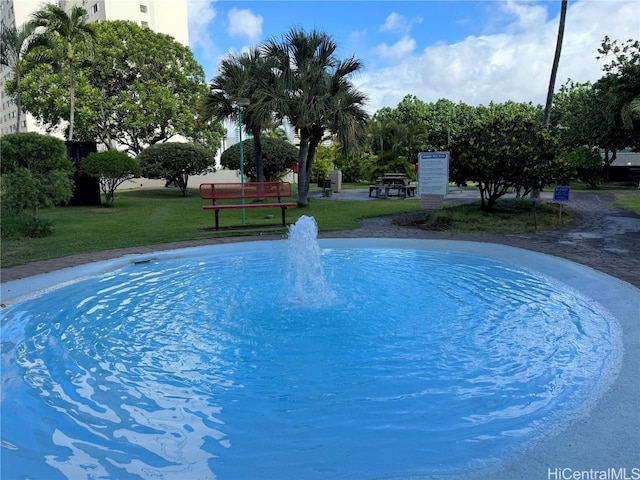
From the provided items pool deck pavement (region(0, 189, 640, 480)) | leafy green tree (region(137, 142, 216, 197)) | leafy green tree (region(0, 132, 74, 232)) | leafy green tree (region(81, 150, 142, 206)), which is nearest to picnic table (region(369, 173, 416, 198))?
pool deck pavement (region(0, 189, 640, 480))

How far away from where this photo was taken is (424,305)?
5.91 m

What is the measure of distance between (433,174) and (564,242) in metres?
4.20

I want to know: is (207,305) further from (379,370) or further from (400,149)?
(400,149)

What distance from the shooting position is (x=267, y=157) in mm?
24234

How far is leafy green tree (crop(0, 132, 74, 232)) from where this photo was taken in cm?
1107

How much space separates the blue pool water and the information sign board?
20.6ft

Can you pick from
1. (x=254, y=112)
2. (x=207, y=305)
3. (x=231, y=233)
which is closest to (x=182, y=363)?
(x=207, y=305)

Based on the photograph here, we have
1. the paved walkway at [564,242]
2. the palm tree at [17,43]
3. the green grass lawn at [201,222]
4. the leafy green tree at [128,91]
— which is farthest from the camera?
the leafy green tree at [128,91]

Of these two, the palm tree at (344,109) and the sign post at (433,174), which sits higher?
the palm tree at (344,109)

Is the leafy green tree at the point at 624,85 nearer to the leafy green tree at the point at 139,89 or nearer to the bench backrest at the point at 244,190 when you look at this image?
the bench backrest at the point at 244,190

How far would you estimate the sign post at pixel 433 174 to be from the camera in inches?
505

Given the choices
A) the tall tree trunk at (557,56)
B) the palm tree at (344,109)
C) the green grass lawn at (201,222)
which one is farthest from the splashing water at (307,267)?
the tall tree trunk at (557,56)

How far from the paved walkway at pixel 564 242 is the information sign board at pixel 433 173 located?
1468 millimetres

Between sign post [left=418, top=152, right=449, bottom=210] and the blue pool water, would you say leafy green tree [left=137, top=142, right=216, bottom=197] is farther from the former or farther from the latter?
the blue pool water
